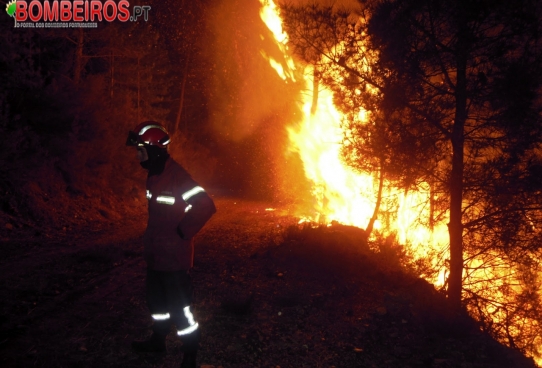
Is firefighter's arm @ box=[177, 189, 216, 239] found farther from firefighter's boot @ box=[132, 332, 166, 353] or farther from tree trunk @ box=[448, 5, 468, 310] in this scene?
tree trunk @ box=[448, 5, 468, 310]

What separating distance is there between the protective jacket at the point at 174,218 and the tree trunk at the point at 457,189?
474cm

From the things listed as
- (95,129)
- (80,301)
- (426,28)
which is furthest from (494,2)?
(95,129)

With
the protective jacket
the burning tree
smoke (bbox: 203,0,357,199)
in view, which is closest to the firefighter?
the protective jacket

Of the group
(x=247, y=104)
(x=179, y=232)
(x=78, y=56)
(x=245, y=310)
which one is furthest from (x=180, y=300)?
(x=247, y=104)

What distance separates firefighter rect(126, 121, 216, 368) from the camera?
13.1ft

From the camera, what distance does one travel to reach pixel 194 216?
12.9ft

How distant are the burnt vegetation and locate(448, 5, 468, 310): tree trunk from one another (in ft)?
0.08

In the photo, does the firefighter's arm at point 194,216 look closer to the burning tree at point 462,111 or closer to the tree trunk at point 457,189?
the burning tree at point 462,111

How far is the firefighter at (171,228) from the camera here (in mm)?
3993

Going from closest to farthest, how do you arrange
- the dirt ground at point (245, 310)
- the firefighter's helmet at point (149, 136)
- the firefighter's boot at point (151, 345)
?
the firefighter's helmet at point (149, 136)
the firefighter's boot at point (151, 345)
the dirt ground at point (245, 310)

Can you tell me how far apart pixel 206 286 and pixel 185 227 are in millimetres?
3263

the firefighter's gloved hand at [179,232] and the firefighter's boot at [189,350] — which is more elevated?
the firefighter's gloved hand at [179,232]

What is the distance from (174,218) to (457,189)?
511 cm

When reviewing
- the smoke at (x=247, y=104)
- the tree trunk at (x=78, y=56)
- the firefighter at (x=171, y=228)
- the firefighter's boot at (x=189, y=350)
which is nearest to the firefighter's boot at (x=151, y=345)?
the firefighter at (x=171, y=228)
